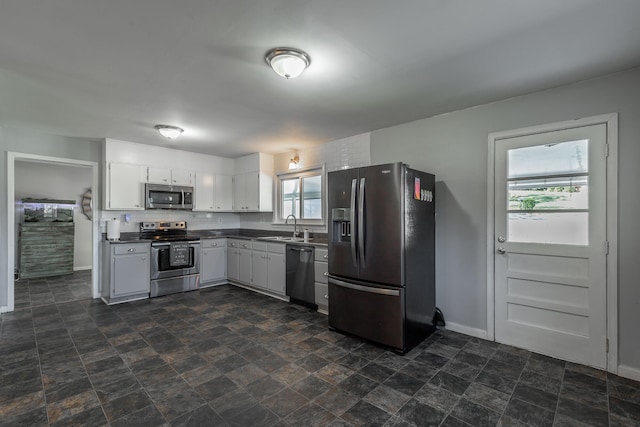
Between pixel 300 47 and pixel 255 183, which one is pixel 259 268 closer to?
pixel 255 183

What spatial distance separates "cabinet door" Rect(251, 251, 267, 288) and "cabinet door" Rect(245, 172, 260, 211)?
3.09ft

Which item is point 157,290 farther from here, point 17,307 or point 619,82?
point 619,82

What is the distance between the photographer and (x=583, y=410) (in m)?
1.98

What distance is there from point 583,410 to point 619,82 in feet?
8.22

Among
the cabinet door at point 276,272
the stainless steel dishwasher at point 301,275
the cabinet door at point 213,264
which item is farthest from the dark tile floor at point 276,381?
the cabinet door at point 213,264

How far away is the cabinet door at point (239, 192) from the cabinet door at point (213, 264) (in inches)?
34.7

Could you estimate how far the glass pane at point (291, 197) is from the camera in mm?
5285

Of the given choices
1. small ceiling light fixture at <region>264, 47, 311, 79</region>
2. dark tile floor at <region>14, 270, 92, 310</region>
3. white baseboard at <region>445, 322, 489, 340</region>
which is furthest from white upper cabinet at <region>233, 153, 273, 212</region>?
white baseboard at <region>445, 322, 489, 340</region>

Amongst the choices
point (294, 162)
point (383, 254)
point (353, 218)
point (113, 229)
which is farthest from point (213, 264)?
point (383, 254)

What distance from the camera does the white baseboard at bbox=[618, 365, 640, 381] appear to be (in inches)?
92.2

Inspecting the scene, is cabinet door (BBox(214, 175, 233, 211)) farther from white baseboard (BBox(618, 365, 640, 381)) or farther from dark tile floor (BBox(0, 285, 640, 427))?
white baseboard (BBox(618, 365, 640, 381))

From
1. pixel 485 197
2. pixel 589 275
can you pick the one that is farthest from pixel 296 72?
pixel 589 275

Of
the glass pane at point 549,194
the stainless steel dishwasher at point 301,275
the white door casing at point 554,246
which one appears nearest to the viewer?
the white door casing at point 554,246

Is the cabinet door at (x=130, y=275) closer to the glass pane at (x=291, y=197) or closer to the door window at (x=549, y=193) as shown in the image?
the glass pane at (x=291, y=197)
